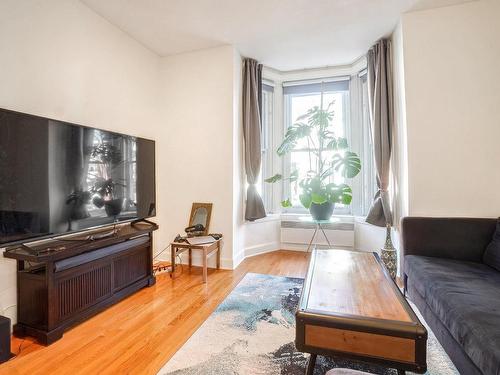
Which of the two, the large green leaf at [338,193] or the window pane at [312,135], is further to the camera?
the window pane at [312,135]

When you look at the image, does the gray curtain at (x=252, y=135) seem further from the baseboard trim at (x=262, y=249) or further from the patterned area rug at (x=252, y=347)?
the patterned area rug at (x=252, y=347)

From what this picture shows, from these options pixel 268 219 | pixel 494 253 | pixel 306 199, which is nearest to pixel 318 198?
pixel 306 199

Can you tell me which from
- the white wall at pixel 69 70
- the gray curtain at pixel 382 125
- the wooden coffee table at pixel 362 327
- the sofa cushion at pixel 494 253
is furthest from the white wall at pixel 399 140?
the white wall at pixel 69 70

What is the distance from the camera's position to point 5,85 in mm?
1821

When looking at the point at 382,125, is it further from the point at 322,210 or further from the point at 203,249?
the point at 203,249

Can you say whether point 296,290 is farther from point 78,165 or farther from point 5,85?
point 5,85

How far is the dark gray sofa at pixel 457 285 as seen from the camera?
116 centimetres

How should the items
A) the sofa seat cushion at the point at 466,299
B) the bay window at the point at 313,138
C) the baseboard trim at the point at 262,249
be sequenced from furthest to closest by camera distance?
the bay window at the point at 313,138
the baseboard trim at the point at 262,249
the sofa seat cushion at the point at 466,299

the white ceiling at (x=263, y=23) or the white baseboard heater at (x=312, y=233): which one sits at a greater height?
the white ceiling at (x=263, y=23)

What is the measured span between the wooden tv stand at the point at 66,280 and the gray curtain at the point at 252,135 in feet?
5.39


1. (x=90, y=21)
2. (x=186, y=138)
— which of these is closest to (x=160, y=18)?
(x=90, y=21)

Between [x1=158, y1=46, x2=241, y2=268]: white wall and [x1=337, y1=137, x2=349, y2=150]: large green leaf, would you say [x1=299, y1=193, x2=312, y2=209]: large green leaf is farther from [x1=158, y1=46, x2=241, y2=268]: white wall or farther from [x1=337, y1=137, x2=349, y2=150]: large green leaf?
[x1=158, y1=46, x2=241, y2=268]: white wall

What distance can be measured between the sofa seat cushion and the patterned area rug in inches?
14.1

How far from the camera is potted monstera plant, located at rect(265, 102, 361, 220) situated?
10.9 feet
